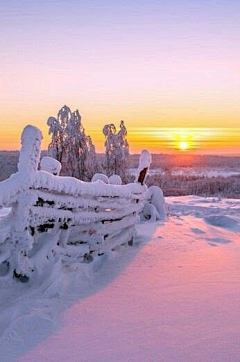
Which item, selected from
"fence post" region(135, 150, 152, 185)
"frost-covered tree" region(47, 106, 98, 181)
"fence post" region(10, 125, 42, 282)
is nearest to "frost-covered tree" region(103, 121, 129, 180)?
"frost-covered tree" region(47, 106, 98, 181)

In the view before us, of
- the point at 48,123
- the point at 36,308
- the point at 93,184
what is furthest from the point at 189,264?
the point at 48,123

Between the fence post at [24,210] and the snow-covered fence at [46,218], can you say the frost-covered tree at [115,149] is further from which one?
the fence post at [24,210]

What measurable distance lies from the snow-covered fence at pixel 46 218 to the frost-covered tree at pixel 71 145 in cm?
1759

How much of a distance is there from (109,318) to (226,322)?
3.25 ft

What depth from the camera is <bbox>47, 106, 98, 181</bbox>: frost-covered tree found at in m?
23.3

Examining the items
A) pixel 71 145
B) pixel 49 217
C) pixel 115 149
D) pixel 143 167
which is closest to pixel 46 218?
pixel 49 217

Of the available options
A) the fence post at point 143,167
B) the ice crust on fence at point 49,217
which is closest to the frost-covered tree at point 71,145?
the fence post at point 143,167

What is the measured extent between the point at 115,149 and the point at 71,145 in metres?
2.96

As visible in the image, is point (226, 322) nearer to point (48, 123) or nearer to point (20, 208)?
point (20, 208)

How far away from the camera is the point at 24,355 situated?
121 inches

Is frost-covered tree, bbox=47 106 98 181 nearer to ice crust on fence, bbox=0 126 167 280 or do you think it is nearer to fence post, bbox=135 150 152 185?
fence post, bbox=135 150 152 185

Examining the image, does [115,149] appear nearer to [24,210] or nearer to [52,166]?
[52,166]

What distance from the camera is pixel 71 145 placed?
23.5m

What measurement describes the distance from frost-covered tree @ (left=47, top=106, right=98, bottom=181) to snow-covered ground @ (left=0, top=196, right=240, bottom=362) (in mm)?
17642
